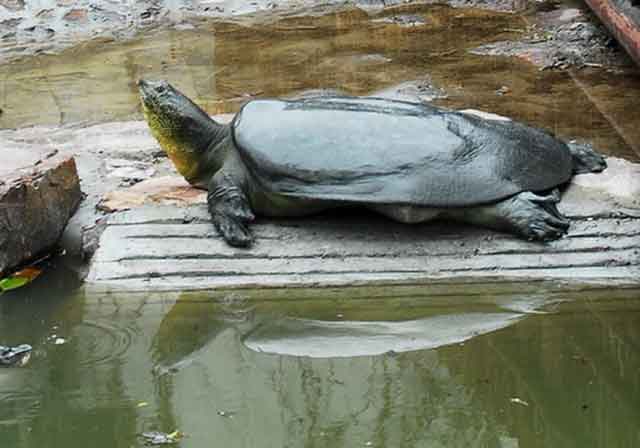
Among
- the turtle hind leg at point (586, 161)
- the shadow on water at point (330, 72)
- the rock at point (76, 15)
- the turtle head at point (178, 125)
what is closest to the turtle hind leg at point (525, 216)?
the turtle hind leg at point (586, 161)

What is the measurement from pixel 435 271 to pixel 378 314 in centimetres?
44

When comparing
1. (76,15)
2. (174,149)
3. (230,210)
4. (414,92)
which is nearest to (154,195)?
(174,149)

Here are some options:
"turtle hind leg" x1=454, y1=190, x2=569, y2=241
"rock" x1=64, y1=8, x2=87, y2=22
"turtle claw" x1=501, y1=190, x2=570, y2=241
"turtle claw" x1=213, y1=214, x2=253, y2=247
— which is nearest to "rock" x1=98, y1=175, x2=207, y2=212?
"turtle claw" x1=213, y1=214, x2=253, y2=247

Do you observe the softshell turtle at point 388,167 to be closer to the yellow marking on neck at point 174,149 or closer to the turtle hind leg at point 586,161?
the turtle hind leg at point 586,161

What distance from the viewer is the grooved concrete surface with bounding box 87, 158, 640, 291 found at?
15.9 ft

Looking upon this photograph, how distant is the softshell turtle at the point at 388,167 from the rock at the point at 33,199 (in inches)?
30.5

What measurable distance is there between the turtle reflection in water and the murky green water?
2.4 inches

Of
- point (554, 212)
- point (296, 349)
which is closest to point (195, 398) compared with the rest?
point (296, 349)

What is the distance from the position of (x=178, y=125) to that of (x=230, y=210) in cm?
65

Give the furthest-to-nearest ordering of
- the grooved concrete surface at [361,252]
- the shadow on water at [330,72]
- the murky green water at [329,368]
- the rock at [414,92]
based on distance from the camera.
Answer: the rock at [414,92]
the shadow on water at [330,72]
the grooved concrete surface at [361,252]
the murky green water at [329,368]

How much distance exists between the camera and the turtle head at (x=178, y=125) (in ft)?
18.1

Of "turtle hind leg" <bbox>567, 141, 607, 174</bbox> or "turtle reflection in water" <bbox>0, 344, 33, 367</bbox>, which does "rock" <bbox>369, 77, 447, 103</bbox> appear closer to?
"turtle hind leg" <bbox>567, 141, 607, 174</bbox>

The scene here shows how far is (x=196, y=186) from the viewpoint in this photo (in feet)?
18.5

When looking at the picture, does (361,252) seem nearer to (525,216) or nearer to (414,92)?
(525,216)
